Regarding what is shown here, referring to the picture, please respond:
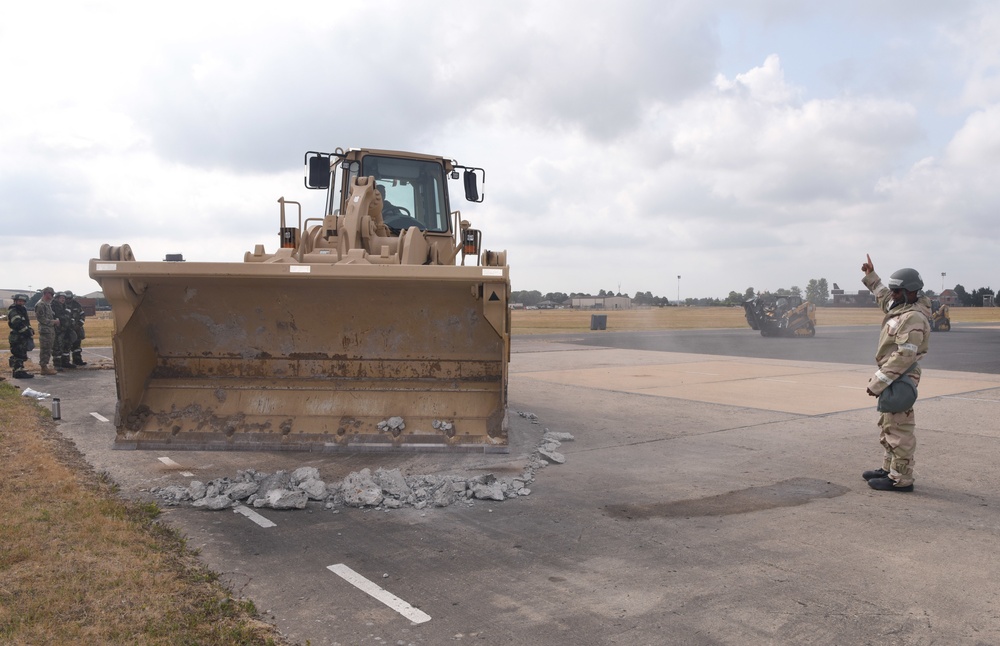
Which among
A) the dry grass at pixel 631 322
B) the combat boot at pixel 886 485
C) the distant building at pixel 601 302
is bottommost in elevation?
the combat boot at pixel 886 485

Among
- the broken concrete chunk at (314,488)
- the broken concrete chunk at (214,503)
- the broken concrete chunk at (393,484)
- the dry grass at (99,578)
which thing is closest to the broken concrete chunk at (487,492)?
the broken concrete chunk at (393,484)

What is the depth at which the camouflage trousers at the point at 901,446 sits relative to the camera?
5.90m

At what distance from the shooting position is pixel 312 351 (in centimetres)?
723

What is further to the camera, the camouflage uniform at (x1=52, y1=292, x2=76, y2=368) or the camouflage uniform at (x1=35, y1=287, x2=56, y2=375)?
the camouflage uniform at (x1=52, y1=292, x2=76, y2=368)

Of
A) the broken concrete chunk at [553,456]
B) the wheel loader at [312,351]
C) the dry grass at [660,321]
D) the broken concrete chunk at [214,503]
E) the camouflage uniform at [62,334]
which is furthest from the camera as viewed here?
the dry grass at [660,321]

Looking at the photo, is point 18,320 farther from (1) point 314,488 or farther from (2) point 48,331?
(1) point 314,488

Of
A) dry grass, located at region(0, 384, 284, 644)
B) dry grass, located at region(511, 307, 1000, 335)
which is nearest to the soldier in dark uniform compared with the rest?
dry grass, located at region(0, 384, 284, 644)

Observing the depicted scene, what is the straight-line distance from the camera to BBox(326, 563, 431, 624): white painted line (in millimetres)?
3523

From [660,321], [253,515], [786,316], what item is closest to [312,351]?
[253,515]

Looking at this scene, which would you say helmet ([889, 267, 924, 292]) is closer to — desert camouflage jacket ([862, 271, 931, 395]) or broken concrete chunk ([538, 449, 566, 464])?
desert camouflage jacket ([862, 271, 931, 395])

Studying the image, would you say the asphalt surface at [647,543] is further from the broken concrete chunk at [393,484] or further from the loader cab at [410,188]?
the loader cab at [410,188]

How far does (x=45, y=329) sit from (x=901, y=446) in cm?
1403

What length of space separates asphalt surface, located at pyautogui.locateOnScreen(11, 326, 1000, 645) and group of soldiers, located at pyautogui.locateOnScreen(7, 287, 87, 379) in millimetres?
5540

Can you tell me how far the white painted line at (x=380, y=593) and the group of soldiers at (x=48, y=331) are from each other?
11319mm
